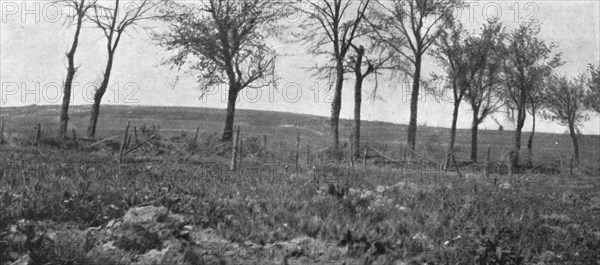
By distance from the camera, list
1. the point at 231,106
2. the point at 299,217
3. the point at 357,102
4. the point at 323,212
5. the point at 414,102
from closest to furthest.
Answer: the point at 299,217, the point at 323,212, the point at 357,102, the point at 231,106, the point at 414,102

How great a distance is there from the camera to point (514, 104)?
59.5 metres

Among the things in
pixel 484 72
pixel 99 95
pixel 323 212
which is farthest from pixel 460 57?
pixel 323 212

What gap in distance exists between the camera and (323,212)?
1041 centimetres

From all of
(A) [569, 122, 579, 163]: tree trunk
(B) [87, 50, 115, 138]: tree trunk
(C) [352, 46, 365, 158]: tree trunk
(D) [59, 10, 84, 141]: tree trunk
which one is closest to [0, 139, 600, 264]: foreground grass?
(D) [59, 10, 84, 141]: tree trunk

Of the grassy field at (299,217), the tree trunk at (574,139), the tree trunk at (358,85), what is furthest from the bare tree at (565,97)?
the grassy field at (299,217)

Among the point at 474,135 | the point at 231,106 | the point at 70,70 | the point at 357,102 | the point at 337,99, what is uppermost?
the point at 70,70

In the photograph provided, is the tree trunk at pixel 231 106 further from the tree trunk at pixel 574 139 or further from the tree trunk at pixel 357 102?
the tree trunk at pixel 574 139

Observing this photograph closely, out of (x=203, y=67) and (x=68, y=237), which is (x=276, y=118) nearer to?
(x=203, y=67)

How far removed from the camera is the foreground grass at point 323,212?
869cm

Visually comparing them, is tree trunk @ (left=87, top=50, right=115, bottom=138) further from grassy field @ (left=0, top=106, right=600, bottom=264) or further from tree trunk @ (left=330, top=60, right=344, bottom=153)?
grassy field @ (left=0, top=106, right=600, bottom=264)

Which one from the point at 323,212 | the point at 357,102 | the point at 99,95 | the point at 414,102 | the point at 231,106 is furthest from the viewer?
the point at 414,102

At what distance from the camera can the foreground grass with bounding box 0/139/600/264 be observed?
869 centimetres

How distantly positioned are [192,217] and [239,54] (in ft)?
126

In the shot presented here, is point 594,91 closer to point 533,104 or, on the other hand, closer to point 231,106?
point 533,104
